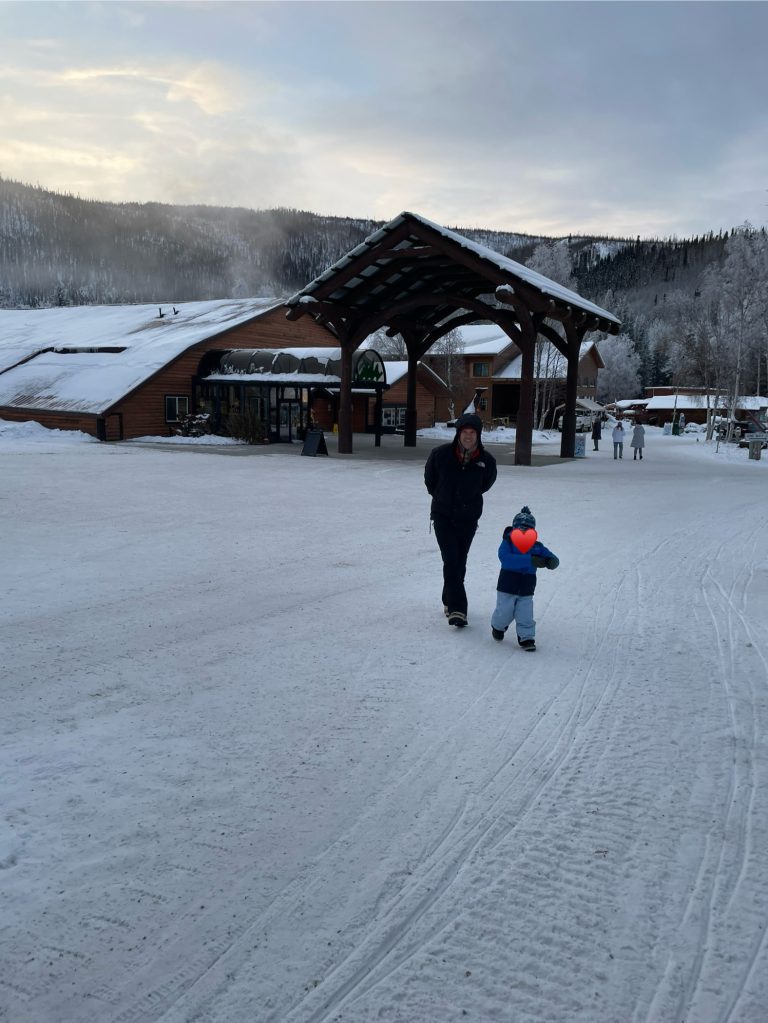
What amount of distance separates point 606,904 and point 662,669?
2664mm

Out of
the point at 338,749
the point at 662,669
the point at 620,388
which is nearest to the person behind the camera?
the point at 338,749

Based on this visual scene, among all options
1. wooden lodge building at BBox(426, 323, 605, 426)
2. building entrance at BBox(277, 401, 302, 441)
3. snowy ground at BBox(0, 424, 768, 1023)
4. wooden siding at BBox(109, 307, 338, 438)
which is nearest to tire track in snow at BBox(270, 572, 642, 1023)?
snowy ground at BBox(0, 424, 768, 1023)

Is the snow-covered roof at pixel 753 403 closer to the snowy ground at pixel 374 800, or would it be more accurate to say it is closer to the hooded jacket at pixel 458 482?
the snowy ground at pixel 374 800

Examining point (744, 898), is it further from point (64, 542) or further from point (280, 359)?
point (280, 359)

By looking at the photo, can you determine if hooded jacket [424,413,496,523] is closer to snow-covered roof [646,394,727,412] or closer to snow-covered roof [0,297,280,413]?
snow-covered roof [0,297,280,413]

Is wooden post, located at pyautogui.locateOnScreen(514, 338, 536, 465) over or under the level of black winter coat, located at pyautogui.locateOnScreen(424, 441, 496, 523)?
over

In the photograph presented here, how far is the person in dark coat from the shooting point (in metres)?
5.96

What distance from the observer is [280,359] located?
2944cm

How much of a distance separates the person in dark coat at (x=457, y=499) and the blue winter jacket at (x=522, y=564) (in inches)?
16.9

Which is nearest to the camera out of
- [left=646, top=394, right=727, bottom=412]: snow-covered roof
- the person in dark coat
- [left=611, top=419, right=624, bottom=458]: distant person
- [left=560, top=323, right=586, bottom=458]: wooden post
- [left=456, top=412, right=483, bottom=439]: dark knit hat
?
[left=456, top=412, right=483, bottom=439]: dark knit hat

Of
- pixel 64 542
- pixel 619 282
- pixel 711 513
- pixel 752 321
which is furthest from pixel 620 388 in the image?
pixel 64 542

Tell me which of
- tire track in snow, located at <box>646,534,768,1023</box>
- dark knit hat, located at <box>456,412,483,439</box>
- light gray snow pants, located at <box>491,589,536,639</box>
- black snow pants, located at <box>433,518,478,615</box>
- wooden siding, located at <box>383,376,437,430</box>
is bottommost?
tire track in snow, located at <box>646,534,768,1023</box>

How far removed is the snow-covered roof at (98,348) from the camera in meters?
29.9

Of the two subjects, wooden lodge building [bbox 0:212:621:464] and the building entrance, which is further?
the building entrance
